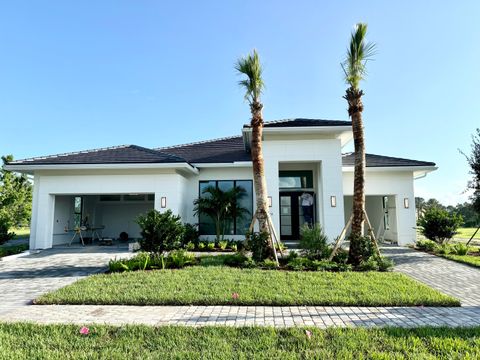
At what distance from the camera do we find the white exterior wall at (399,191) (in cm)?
1457

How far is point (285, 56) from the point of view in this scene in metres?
11.4

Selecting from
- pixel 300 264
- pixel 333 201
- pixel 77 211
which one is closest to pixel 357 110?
pixel 333 201

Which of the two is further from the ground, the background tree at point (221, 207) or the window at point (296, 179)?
the window at point (296, 179)

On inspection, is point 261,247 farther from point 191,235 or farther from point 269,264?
point 191,235

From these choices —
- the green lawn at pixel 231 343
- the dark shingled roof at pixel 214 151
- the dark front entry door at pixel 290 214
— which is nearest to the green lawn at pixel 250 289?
the green lawn at pixel 231 343

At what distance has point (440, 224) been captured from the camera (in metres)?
13.2

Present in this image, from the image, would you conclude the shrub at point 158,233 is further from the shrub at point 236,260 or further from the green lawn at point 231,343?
the green lawn at point 231,343

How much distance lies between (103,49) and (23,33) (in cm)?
288

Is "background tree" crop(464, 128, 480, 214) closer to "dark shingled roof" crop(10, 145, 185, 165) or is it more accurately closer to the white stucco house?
the white stucco house

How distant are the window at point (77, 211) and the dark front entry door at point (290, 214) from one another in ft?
39.5

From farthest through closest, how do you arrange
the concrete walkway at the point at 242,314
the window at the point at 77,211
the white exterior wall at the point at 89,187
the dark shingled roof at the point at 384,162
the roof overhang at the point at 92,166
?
1. the window at the point at 77,211
2. the dark shingled roof at the point at 384,162
3. the white exterior wall at the point at 89,187
4. the roof overhang at the point at 92,166
5. the concrete walkway at the point at 242,314

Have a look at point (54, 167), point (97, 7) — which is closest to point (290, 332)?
point (97, 7)

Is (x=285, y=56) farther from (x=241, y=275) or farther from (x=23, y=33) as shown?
(x=23, y=33)

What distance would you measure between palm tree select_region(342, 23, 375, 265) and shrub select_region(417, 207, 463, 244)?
22.5 ft
